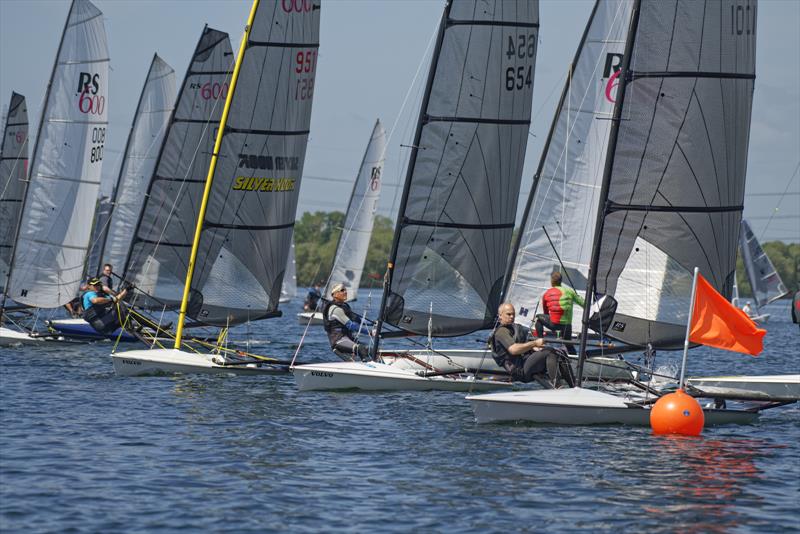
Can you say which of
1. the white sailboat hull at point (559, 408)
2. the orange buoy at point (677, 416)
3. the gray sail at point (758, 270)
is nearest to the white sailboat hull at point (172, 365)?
the white sailboat hull at point (559, 408)

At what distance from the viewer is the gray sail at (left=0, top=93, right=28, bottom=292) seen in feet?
115

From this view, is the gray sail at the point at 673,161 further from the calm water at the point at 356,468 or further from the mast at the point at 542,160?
the mast at the point at 542,160

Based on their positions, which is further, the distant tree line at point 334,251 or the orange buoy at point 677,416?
the distant tree line at point 334,251

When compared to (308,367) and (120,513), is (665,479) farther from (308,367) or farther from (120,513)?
(308,367)

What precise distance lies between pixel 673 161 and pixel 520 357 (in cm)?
353

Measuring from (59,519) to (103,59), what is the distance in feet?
68.2

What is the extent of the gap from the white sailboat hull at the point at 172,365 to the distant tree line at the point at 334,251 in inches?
3511

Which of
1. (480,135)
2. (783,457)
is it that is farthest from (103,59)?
(783,457)

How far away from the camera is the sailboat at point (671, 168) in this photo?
1681 centimetres

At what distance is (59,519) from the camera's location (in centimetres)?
1055

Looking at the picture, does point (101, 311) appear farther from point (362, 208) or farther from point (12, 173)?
point (362, 208)

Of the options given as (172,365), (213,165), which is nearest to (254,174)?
(213,165)

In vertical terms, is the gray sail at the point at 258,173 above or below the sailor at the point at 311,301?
above

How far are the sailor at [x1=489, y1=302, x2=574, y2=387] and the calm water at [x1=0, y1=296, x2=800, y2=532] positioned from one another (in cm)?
101
